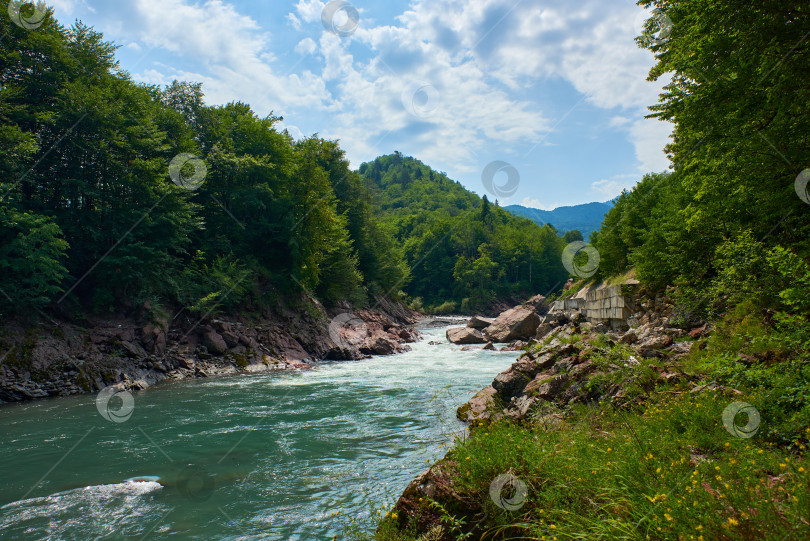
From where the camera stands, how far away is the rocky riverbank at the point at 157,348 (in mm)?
14977

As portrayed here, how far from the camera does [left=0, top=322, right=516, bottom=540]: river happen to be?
620 centimetres

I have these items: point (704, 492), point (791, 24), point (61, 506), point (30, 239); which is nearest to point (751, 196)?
point (791, 24)

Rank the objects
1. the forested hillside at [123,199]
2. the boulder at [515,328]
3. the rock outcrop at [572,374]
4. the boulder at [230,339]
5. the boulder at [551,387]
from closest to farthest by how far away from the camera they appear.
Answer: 1. the rock outcrop at [572,374]
2. the boulder at [551,387]
3. the forested hillside at [123,199]
4. the boulder at [230,339]
5. the boulder at [515,328]

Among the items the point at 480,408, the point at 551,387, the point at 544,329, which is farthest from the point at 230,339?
the point at 544,329

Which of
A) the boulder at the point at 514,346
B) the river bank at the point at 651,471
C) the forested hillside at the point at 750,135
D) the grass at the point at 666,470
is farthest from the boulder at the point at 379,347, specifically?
the grass at the point at 666,470

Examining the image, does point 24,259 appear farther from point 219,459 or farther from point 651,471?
point 651,471

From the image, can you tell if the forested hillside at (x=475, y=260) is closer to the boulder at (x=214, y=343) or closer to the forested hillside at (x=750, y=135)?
the boulder at (x=214, y=343)

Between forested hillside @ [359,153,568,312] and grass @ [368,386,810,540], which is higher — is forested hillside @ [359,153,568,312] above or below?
above

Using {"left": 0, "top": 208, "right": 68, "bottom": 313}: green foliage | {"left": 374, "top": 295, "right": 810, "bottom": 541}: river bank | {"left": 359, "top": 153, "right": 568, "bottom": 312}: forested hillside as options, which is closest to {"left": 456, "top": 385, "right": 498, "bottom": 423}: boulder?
{"left": 374, "top": 295, "right": 810, "bottom": 541}: river bank

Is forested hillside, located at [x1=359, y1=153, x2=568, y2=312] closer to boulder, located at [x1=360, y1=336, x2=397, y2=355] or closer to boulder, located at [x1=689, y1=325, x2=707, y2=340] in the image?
boulder, located at [x1=360, y1=336, x2=397, y2=355]

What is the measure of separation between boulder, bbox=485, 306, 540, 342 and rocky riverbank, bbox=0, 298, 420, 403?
23.6ft

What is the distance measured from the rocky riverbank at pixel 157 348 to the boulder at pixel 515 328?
7.20m

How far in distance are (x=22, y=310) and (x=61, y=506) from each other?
1267cm

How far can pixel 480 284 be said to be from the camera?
280 ft
